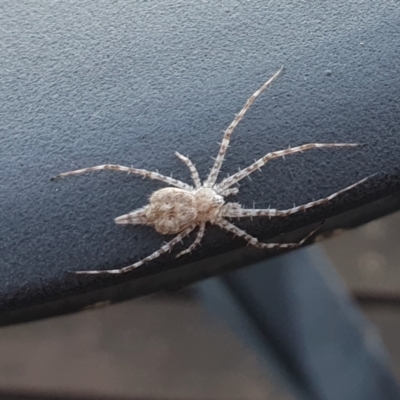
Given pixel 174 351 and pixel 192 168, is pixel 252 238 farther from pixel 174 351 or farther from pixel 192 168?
pixel 174 351

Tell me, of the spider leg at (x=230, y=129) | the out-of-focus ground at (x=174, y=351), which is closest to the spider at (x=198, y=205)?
the spider leg at (x=230, y=129)

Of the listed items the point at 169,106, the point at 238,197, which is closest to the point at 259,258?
the point at 238,197

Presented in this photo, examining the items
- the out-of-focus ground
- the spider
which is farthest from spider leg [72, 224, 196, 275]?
the out-of-focus ground

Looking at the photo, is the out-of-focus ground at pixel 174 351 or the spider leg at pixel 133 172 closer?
the spider leg at pixel 133 172

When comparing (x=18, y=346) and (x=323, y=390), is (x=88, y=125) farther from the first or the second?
(x=323, y=390)

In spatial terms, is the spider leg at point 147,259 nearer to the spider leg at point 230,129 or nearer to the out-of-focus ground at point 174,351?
the spider leg at point 230,129

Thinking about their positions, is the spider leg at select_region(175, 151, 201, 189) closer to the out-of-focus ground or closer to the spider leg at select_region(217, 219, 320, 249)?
the spider leg at select_region(217, 219, 320, 249)
